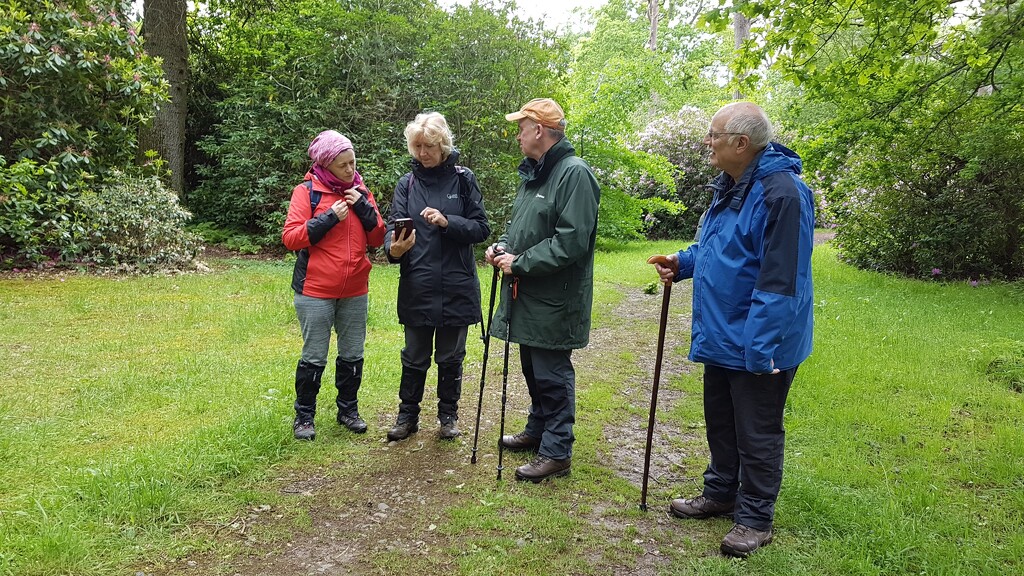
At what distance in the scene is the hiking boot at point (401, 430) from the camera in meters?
4.45

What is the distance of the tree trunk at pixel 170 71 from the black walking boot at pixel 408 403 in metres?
9.62

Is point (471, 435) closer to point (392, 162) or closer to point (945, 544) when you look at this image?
point (945, 544)

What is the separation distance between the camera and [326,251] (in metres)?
4.18

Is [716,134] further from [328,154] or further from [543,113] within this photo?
[328,154]

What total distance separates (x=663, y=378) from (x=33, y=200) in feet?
28.8

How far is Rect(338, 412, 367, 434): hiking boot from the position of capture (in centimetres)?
457

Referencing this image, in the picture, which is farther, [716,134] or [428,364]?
[428,364]

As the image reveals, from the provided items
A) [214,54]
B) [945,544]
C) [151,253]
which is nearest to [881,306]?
[945,544]

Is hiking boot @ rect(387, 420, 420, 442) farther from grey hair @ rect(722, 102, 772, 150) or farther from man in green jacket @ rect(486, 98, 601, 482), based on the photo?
grey hair @ rect(722, 102, 772, 150)

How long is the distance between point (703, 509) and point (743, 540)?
0.41 metres

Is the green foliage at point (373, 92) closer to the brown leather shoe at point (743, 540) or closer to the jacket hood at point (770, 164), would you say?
the jacket hood at point (770, 164)

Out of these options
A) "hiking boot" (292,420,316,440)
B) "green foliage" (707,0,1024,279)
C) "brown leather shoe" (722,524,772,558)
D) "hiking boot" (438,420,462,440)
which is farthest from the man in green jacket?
"green foliage" (707,0,1024,279)

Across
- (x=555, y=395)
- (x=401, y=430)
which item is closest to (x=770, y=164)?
(x=555, y=395)

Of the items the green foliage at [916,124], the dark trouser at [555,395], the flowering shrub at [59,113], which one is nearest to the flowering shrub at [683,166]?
the green foliage at [916,124]
